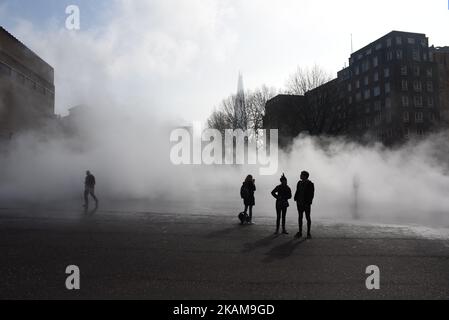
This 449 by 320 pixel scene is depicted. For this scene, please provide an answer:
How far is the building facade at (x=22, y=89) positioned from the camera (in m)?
23.5

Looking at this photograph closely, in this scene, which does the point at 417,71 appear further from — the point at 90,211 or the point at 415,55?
the point at 90,211

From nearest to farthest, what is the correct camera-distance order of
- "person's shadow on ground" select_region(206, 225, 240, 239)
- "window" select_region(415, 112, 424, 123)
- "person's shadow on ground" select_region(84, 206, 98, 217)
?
"person's shadow on ground" select_region(206, 225, 240, 239)
"person's shadow on ground" select_region(84, 206, 98, 217)
"window" select_region(415, 112, 424, 123)

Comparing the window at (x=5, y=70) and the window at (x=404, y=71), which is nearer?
the window at (x=5, y=70)

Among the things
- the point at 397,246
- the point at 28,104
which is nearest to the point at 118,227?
the point at 397,246

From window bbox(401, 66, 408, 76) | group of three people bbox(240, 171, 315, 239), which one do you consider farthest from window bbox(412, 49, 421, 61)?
group of three people bbox(240, 171, 315, 239)

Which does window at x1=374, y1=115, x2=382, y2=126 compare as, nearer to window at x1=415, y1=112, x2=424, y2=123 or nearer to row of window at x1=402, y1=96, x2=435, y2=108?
row of window at x1=402, y1=96, x2=435, y2=108

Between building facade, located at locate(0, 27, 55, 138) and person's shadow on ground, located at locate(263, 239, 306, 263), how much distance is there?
19.1 meters

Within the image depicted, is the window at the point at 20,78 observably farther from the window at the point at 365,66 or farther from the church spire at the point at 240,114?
the window at the point at 365,66

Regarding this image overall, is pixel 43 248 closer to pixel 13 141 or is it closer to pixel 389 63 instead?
pixel 13 141

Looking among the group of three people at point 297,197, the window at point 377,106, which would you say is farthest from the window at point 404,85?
the group of three people at point 297,197

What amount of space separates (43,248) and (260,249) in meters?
4.18
